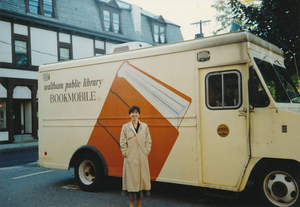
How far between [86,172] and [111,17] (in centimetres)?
1914

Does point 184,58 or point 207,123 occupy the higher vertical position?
point 184,58

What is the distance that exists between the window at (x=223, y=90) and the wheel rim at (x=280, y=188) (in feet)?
4.38

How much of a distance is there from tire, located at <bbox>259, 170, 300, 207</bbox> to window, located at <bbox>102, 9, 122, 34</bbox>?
20708 millimetres

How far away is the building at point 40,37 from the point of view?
18.7 metres

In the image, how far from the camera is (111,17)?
24391mm

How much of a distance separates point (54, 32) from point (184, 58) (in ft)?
56.5

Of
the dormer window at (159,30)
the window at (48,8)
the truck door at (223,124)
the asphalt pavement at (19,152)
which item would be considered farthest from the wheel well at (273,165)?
the dormer window at (159,30)

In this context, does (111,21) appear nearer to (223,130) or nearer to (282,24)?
(282,24)

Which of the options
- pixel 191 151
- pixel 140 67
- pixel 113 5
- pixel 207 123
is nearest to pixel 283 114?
pixel 207 123

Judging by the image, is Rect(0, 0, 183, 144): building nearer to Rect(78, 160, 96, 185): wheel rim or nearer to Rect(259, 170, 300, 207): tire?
Rect(78, 160, 96, 185): wheel rim

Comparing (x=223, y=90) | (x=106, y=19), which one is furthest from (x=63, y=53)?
(x=223, y=90)

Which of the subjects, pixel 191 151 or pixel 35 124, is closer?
pixel 191 151

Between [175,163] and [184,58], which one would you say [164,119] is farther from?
[184,58]

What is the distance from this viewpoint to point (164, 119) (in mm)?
6055
